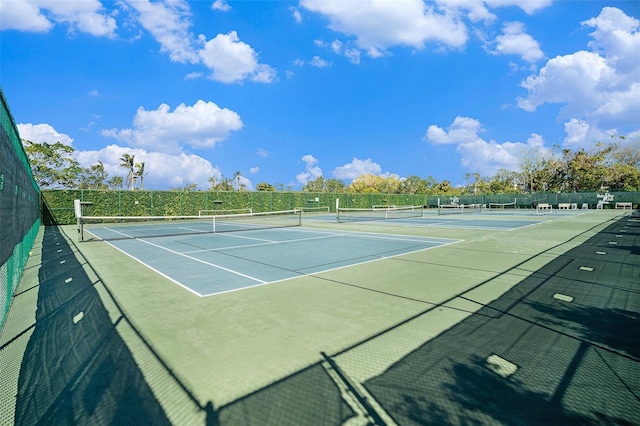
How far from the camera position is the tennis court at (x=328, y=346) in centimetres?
260

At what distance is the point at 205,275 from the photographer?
713cm

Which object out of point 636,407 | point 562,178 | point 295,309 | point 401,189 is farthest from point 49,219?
point 562,178

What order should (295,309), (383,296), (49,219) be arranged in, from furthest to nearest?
1. (49,219)
2. (383,296)
3. (295,309)

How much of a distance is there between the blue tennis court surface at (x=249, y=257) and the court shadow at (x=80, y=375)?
1822 mm

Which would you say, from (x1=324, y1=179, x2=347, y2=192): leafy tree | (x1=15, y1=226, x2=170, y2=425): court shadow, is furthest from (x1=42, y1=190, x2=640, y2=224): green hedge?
(x1=324, y1=179, x2=347, y2=192): leafy tree

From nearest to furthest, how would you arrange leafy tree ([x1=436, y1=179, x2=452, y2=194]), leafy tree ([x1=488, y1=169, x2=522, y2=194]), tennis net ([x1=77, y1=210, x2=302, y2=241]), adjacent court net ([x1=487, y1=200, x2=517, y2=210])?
tennis net ([x1=77, y1=210, x2=302, y2=241]) < adjacent court net ([x1=487, y1=200, x2=517, y2=210]) < leafy tree ([x1=488, y1=169, x2=522, y2=194]) < leafy tree ([x1=436, y1=179, x2=452, y2=194])

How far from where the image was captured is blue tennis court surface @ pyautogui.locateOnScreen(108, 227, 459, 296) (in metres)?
6.81

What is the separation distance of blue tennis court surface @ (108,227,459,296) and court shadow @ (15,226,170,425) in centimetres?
182

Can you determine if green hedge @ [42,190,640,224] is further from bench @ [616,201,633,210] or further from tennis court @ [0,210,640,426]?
tennis court @ [0,210,640,426]

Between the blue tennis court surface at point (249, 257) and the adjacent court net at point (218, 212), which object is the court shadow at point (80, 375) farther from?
the adjacent court net at point (218, 212)

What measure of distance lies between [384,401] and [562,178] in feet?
243

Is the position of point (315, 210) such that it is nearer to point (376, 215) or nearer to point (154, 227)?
point (376, 215)

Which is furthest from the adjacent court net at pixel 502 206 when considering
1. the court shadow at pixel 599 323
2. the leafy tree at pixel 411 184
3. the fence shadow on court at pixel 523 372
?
the fence shadow on court at pixel 523 372

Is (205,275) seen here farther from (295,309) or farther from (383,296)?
(383,296)
